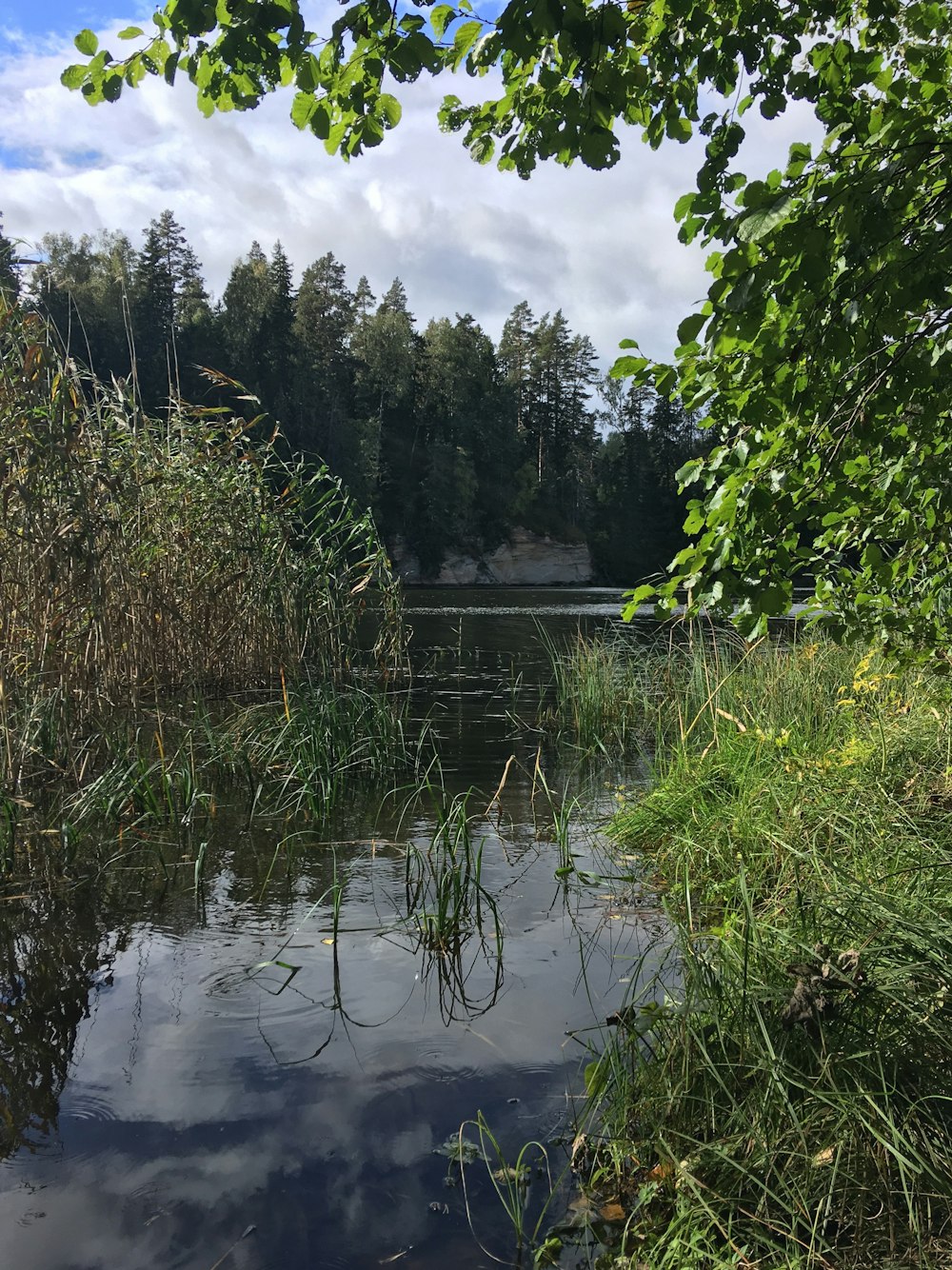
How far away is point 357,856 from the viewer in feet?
18.1

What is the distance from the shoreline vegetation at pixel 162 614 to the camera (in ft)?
18.2

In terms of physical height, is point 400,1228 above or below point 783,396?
below

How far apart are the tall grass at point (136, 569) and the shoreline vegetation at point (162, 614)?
0.7 inches

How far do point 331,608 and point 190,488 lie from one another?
5.41ft

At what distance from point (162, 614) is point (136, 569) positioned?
697 millimetres

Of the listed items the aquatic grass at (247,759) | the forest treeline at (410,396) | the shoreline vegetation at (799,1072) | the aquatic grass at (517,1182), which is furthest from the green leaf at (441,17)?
the forest treeline at (410,396)

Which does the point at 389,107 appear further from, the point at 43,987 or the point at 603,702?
the point at 603,702

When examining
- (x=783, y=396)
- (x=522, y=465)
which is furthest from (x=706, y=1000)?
(x=522, y=465)

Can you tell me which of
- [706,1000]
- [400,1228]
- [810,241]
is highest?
[810,241]

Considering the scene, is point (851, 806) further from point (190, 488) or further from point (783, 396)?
point (190, 488)

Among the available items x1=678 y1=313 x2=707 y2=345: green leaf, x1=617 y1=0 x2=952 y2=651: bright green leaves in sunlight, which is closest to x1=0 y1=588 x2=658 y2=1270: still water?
x1=617 y1=0 x2=952 y2=651: bright green leaves in sunlight

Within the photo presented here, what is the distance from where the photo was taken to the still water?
2605 mm

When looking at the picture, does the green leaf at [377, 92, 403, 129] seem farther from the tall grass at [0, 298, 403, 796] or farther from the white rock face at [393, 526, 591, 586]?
the white rock face at [393, 526, 591, 586]

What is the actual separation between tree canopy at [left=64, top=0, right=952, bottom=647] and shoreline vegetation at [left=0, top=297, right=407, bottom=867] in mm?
3298
